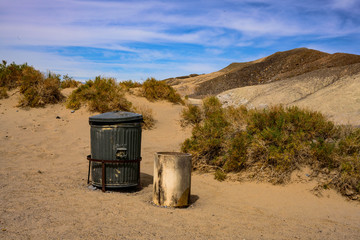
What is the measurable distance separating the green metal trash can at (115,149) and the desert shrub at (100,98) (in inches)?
280

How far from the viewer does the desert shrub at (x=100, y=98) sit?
13.2 m

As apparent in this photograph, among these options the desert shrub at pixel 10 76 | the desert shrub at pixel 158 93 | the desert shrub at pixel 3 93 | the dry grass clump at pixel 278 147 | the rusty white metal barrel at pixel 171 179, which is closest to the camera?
the rusty white metal barrel at pixel 171 179

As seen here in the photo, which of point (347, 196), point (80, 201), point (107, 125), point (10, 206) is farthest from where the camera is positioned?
point (347, 196)

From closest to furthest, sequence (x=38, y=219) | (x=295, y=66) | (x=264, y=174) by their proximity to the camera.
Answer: (x=38, y=219) → (x=264, y=174) → (x=295, y=66)

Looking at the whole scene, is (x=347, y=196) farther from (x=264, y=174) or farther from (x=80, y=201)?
(x=80, y=201)

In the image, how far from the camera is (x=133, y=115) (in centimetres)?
605

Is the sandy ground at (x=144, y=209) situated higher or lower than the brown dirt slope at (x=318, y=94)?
lower

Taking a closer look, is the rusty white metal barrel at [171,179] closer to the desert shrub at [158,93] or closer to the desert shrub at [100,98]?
the desert shrub at [100,98]

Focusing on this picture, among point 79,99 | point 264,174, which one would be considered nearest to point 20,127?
point 79,99

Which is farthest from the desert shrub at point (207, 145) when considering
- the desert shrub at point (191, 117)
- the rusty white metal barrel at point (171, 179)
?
the desert shrub at point (191, 117)

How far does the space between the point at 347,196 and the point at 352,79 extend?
9.45 metres

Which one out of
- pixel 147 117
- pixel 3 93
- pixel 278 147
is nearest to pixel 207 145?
pixel 278 147

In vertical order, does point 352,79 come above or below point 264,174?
above

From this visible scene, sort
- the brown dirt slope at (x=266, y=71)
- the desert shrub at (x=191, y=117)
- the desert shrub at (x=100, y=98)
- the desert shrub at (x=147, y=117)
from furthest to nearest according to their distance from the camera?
the brown dirt slope at (x=266, y=71) < the desert shrub at (x=100, y=98) < the desert shrub at (x=191, y=117) < the desert shrub at (x=147, y=117)
